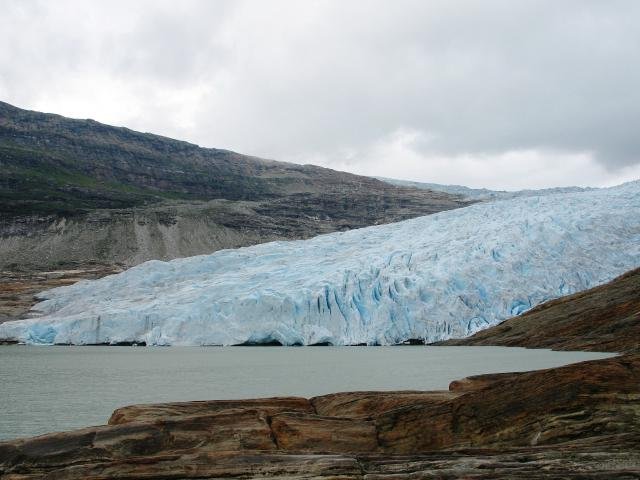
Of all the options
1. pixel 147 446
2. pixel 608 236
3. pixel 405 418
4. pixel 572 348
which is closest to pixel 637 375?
pixel 405 418

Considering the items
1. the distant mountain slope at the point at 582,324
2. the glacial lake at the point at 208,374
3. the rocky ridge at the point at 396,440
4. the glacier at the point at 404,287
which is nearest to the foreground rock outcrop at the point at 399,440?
the rocky ridge at the point at 396,440

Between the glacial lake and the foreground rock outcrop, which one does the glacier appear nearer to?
the glacial lake

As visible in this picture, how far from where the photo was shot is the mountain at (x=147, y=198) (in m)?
90.3

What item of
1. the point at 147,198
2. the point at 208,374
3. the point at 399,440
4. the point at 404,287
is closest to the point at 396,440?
the point at 399,440

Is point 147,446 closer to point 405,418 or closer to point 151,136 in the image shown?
point 405,418

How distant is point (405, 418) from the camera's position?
8297 mm

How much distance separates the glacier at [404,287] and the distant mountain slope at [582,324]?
1.65m

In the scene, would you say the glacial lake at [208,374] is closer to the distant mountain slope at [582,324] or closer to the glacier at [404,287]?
the distant mountain slope at [582,324]

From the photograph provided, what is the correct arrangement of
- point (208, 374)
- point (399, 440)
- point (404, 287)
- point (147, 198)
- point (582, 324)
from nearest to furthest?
point (399, 440) → point (208, 374) → point (582, 324) → point (404, 287) → point (147, 198)

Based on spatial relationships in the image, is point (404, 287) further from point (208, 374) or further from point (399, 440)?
point (399, 440)

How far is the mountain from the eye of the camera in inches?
3556

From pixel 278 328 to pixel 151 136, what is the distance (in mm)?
112146

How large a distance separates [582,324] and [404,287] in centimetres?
877

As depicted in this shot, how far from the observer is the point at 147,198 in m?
114
